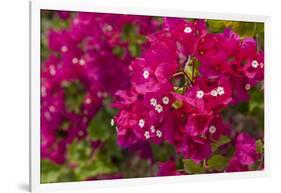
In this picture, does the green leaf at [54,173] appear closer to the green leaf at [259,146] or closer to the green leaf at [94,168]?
the green leaf at [94,168]

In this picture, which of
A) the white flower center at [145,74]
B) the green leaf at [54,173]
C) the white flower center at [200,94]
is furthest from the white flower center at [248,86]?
the green leaf at [54,173]

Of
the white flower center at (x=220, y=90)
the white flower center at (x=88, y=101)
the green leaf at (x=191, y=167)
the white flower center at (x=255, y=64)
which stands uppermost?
the white flower center at (x=255, y=64)

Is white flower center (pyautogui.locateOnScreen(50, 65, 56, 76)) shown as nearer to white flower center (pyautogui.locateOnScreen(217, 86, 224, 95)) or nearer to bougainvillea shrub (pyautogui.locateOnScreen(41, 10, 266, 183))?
bougainvillea shrub (pyautogui.locateOnScreen(41, 10, 266, 183))

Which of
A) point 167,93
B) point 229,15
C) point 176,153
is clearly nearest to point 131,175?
point 176,153

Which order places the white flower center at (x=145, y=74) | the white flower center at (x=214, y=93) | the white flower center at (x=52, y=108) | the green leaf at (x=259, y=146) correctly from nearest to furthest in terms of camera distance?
the white flower center at (x=52, y=108) → the white flower center at (x=145, y=74) → the white flower center at (x=214, y=93) → the green leaf at (x=259, y=146)

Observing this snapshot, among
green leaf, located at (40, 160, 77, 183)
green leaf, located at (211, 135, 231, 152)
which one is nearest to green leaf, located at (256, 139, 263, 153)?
green leaf, located at (211, 135, 231, 152)

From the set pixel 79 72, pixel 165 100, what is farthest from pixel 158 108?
pixel 79 72

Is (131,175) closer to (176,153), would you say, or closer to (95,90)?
(176,153)

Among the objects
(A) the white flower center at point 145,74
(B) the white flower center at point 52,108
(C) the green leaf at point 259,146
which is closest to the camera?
(B) the white flower center at point 52,108
